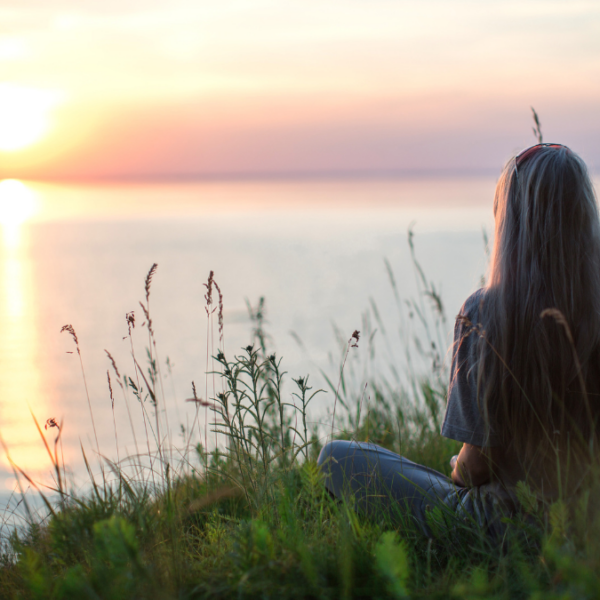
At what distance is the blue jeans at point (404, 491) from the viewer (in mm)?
1604

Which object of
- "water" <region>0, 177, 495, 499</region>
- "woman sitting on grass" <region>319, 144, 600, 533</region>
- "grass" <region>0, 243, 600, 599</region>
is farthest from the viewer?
"water" <region>0, 177, 495, 499</region>

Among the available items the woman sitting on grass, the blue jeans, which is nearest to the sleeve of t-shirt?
the woman sitting on grass

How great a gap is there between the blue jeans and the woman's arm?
2 centimetres

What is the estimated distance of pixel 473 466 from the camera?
5.47 ft

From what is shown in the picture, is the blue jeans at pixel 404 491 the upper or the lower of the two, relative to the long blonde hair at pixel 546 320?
lower

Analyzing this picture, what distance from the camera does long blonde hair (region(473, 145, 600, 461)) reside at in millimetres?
1560

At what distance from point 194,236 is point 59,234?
3993 mm

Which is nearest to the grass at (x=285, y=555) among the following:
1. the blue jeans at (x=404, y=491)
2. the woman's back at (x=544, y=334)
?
the blue jeans at (x=404, y=491)

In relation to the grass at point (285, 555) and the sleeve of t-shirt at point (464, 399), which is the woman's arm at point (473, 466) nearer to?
the sleeve of t-shirt at point (464, 399)

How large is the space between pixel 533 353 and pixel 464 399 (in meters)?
0.23

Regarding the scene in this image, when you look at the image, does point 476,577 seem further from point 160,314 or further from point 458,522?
point 160,314

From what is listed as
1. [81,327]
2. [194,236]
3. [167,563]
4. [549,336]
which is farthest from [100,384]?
[194,236]

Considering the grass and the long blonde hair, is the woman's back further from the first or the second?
the grass

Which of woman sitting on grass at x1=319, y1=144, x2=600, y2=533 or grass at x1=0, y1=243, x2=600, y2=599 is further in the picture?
woman sitting on grass at x1=319, y1=144, x2=600, y2=533
